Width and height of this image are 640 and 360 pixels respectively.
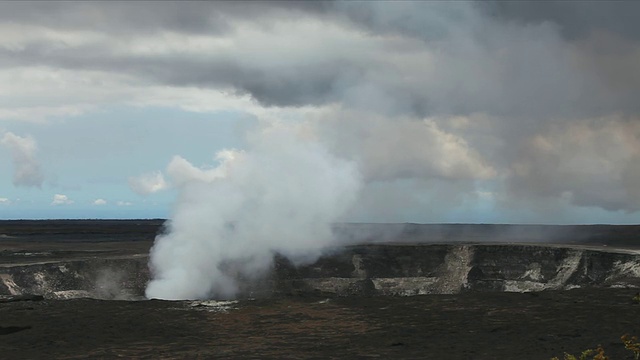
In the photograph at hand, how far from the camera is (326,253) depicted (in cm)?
5706

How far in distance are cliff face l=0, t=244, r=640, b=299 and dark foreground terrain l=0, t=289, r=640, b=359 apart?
19643 millimetres

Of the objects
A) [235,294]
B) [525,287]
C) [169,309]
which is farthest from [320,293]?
[169,309]

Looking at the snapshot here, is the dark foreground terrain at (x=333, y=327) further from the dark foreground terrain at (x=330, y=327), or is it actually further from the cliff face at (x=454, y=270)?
the cliff face at (x=454, y=270)

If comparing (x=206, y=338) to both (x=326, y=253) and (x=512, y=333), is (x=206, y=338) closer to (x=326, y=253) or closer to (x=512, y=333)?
(x=512, y=333)

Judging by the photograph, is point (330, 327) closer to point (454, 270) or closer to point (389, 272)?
point (454, 270)

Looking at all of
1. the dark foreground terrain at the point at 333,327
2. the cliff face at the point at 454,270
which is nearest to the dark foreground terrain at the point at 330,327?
the dark foreground terrain at the point at 333,327

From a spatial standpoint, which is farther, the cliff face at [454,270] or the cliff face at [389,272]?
the cliff face at [454,270]

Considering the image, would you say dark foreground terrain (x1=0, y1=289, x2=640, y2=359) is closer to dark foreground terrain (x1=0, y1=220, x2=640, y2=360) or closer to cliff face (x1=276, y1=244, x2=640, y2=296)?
dark foreground terrain (x1=0, y1=220, x2=640, y2=360)

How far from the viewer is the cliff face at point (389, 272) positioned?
4575 centimetres

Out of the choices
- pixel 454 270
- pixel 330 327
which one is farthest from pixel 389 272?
pixel 330 327

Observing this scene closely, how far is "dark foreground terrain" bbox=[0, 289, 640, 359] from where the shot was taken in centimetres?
1825

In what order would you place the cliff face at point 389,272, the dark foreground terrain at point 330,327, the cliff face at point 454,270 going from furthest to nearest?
the cliff face at point 454,270 < the cliff face at point 389,272 < the dark foreground terrain at point 330,327

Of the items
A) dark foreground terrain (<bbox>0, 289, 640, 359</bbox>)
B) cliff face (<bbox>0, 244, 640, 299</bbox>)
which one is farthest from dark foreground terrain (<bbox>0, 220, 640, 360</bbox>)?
cliff face (<bbox>0, 244, 640, 299</bbox>)

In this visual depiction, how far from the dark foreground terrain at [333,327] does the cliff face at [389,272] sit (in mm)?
19643
